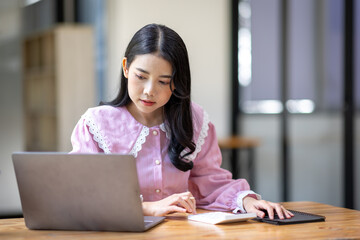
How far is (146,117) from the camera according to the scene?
2.12 metres

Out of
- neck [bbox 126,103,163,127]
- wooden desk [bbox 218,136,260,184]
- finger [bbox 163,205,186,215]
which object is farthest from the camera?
wooden desk [bbox 218,136,260,184]

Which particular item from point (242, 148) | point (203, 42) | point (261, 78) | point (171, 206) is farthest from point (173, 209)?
point (203, 42)

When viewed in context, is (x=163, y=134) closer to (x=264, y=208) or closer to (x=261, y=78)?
(x=264, y=208)

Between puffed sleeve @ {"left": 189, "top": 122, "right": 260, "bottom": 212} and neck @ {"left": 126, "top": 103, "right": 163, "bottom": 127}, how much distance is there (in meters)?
0.19

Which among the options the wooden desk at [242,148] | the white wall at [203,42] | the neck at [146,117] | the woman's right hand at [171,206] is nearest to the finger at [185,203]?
the woman's right hand at [171,206]

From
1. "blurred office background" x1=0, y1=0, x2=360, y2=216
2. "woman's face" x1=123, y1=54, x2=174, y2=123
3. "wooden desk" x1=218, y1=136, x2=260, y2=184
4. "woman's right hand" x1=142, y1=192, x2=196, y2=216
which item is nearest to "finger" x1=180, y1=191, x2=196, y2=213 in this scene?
"woman's right hand" x1=142, y1=192, x2=196, y2=216

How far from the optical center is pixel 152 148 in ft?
6.75

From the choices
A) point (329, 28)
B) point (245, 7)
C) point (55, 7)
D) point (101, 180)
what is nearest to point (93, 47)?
point (55, 7)

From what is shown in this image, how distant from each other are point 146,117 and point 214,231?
595mm

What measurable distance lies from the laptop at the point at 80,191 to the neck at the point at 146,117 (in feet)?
1.66

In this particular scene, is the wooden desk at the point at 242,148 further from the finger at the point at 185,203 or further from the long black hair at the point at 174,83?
the finger at the point at 185,203

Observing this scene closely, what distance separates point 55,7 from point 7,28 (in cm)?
279

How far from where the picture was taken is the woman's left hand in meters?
1.84

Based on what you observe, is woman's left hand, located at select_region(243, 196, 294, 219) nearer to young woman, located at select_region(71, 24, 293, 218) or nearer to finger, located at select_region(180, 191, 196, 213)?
young woman, located at select_region(71, 24, 293, 218)
